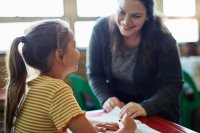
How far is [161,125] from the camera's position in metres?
1.28

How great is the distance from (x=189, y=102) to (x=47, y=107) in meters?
2.06

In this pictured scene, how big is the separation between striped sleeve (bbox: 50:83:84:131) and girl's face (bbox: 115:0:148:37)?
80cm

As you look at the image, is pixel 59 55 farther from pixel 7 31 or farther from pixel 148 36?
pixel 7 31

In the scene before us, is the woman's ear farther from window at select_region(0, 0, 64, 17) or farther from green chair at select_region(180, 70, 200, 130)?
window at select_region(0, 0, 64, 17)

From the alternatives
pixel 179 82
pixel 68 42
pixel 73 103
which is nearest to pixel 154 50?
pixel 179 82

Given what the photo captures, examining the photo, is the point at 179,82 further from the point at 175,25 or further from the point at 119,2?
the point at 175,25

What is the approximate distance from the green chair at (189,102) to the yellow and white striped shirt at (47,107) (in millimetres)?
1880

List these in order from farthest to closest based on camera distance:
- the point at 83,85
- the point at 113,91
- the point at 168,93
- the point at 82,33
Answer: the point at 82,33 < the point at 83,85 < the point at 113,91 < the point at 168,93

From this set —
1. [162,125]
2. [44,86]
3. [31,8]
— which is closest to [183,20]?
[31,8]

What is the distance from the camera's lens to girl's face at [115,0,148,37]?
1587mm

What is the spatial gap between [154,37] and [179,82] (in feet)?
0.89

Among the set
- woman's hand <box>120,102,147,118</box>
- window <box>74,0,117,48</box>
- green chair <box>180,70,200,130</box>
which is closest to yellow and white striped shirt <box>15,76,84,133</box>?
woman's hand <box>120,102,147,118</box>

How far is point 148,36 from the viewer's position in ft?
5.41

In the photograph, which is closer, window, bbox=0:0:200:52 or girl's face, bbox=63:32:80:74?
girl's face, bbox=63:32:80:74
